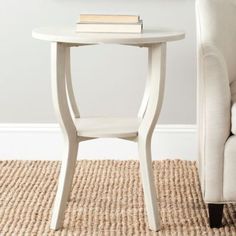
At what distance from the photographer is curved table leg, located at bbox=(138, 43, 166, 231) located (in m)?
2.22

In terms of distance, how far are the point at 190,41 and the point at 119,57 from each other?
317 mm

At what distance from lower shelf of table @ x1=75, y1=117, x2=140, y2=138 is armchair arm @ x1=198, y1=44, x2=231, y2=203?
25 centimetres

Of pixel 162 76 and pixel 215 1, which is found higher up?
pixel 215 1

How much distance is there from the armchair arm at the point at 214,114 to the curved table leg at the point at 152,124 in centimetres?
14

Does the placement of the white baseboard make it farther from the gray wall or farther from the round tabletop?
the round tabletop

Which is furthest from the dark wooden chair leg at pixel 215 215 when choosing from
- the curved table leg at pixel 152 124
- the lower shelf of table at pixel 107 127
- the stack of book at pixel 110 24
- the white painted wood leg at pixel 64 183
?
the stack of book at pixel 110 24

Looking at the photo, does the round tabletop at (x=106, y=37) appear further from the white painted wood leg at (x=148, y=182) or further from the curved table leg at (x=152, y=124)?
the white painted wood leg at (x=148, y=182)

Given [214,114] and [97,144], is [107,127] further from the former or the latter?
[97,144]

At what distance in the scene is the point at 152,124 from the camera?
2.26m

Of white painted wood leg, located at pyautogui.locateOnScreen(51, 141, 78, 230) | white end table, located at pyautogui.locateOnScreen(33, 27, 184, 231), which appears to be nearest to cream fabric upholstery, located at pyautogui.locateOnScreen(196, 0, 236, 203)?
white end table, located at pyautogui.locateOnScreen(33, 27, 184, 231)

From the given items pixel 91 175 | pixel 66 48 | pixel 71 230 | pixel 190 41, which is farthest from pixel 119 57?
pixel 71 230

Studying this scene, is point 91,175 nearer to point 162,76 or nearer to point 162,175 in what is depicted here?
point 162,175

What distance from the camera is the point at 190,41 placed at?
9.76 ft

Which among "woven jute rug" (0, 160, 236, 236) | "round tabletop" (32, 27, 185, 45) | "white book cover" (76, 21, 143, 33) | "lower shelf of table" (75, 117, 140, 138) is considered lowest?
"woven jute rug" (0, 160, 236, 236)
